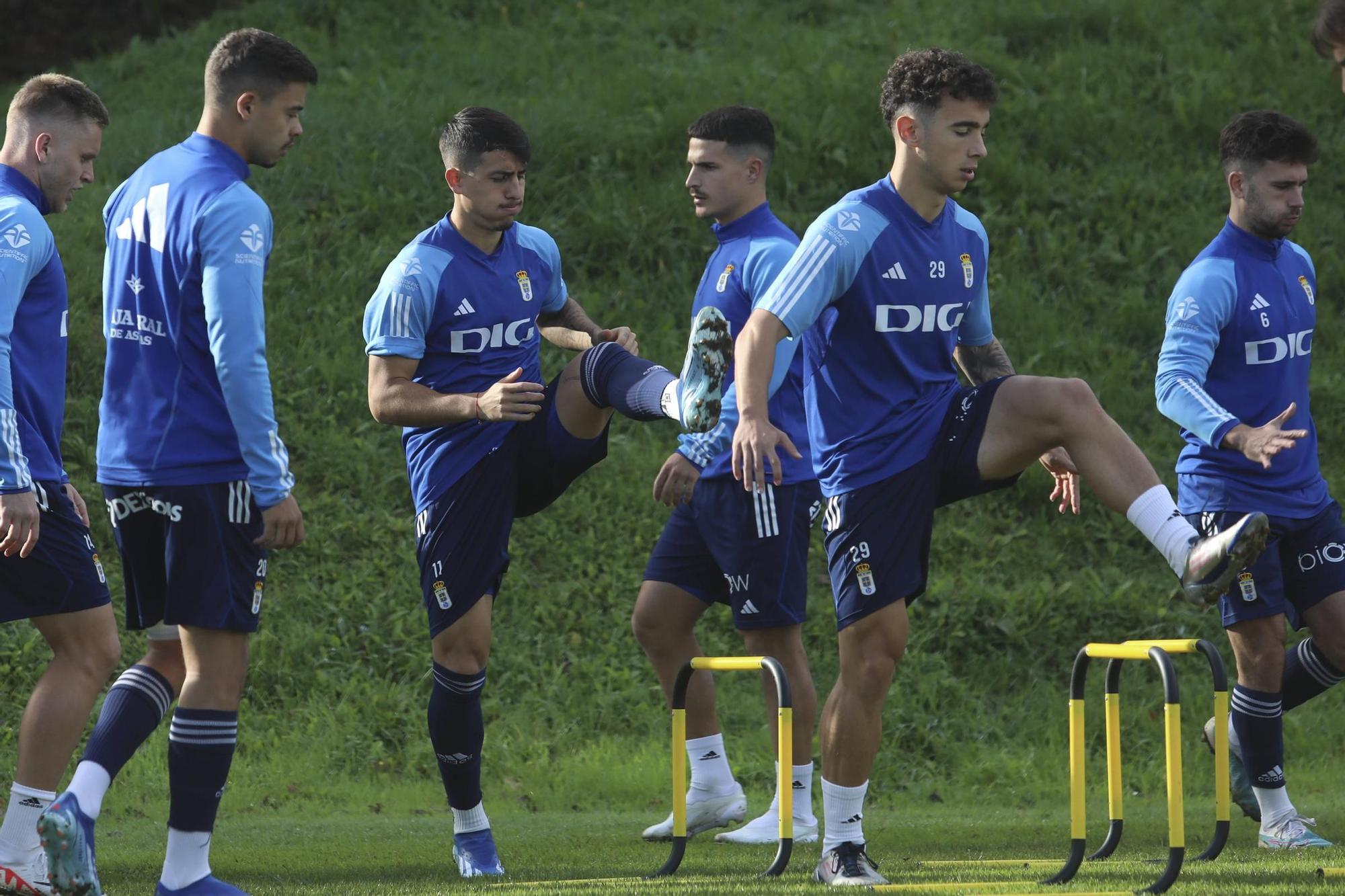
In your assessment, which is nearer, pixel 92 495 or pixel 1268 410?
pixel 1268 410

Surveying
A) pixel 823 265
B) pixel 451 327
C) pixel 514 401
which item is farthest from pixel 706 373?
pixel 451 327

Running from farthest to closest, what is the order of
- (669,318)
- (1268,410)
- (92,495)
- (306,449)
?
(669,318) < (306,449) < (92,495) < (1268,410)

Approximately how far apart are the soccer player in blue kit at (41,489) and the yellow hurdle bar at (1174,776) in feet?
11.3

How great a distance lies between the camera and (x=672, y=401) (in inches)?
225

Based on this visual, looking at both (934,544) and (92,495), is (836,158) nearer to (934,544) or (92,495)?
(934,544)

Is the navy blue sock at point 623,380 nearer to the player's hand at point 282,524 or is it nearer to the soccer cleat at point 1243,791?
the player's hand at point 282,524

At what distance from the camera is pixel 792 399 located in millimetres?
7211

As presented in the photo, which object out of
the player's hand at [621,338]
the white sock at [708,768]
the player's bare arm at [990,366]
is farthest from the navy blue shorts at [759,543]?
the player's bare arm at [990,366]

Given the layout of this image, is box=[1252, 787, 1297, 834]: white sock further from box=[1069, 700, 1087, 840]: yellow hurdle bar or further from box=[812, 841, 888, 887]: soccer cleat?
box=[812, 841, 888, 887]: soccer cleat

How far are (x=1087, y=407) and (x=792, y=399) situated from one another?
2229 millimetres

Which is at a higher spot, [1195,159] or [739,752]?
[1195,159]

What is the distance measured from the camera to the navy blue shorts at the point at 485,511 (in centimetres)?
Result: 640

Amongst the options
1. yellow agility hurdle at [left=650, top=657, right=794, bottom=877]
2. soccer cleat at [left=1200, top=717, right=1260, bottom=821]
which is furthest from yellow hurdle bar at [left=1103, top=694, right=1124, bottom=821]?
soccer cleat at [left=1200, top=717, right=1260, bottom=821]

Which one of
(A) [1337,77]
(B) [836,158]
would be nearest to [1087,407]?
(B) [836,158]
